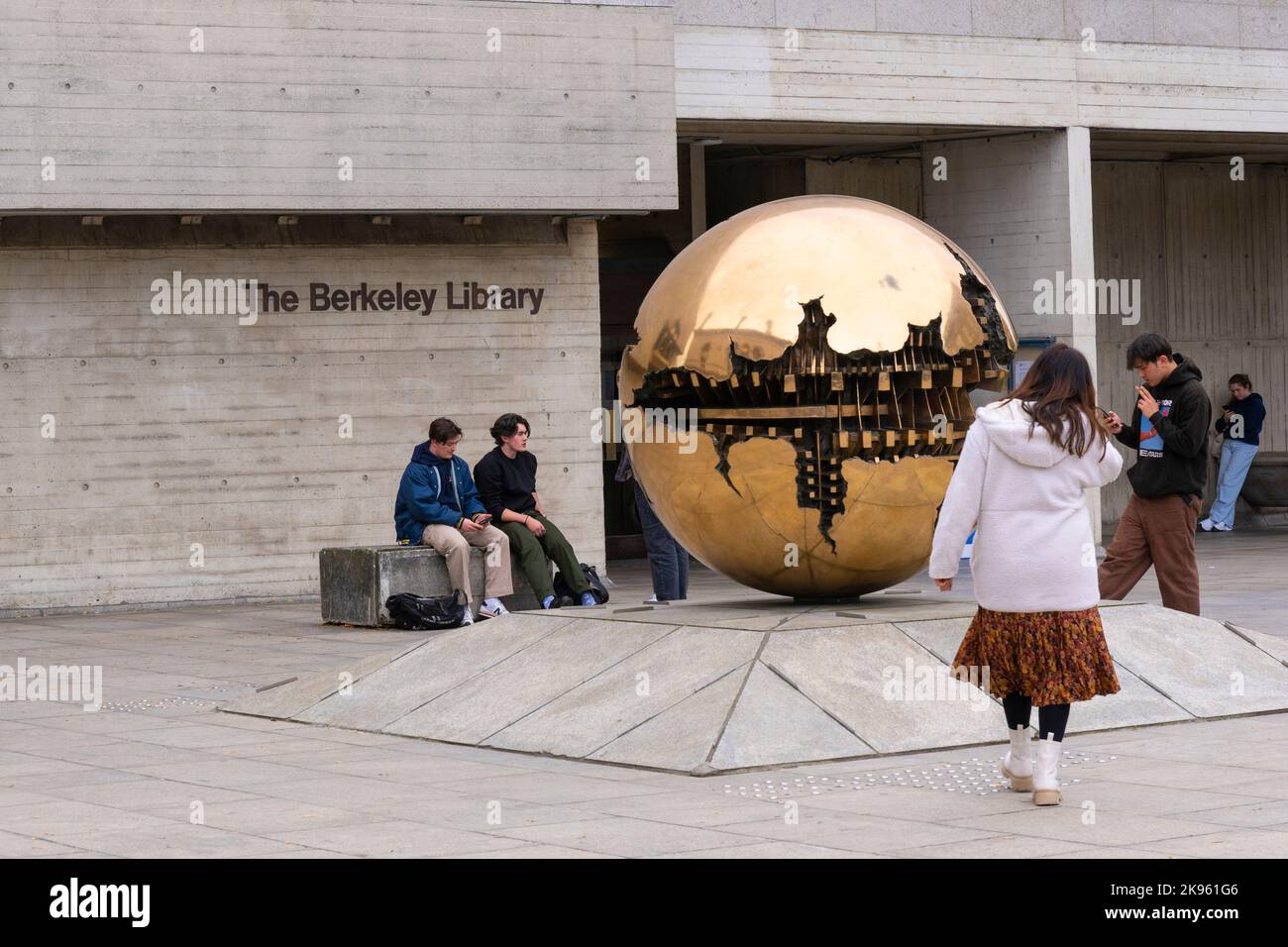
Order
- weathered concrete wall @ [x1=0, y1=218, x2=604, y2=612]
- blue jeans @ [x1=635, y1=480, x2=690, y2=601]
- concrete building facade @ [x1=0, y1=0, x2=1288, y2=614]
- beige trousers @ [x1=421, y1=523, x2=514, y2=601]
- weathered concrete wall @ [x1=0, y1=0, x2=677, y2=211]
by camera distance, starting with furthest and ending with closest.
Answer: weathered concrete wall @ [x1=0, y1=218, x2=604, y2=612], concrete building facade @ [x1=0, y1=0, x2=1288, y2=614], weathered concrete wall @ [x1=0, y1=0, x2=677, y2=211], beige trousers @ [x1=421, y1=523, x2=514, y2=601], blue jeans @ [x1=635, y1=480, x2=690, y2=601]

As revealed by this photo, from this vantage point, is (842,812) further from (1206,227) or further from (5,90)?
(1206,227)

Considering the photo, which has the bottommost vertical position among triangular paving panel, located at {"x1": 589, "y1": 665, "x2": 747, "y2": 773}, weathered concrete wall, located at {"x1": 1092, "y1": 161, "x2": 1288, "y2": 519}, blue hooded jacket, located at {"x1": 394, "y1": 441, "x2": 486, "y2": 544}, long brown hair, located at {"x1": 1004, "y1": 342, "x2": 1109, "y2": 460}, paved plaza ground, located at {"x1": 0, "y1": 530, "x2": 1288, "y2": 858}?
paved plaza ground, located at {"x1": 0, "y1": 530, "x2": 1288, "y2": 858}

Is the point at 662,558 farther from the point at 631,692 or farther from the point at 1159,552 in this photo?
the point at 631,692

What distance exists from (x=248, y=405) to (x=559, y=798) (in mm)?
10623

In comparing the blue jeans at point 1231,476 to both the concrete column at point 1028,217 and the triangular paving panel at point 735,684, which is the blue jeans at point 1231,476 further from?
the triangular paving panel at point 735,684

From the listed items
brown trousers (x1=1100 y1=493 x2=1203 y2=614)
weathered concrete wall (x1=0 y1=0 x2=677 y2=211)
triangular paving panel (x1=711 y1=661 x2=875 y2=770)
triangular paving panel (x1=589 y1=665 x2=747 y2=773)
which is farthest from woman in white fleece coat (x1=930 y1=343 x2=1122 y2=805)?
weathered concrete wall (x1=0 y1=0 x2=677 y2=211)

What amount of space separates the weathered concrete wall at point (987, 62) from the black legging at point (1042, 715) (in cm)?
1194

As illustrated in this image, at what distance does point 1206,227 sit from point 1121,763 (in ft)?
65.1

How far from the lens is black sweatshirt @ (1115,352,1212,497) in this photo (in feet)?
34.2

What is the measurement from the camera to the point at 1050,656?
23.2ft

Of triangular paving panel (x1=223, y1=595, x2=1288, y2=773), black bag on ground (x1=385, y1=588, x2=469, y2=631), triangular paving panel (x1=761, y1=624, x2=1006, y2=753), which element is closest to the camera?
triangular paving panel (x1=223, y1=595, x2=1288, y2=773)

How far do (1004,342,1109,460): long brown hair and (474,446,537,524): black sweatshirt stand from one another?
8.15m

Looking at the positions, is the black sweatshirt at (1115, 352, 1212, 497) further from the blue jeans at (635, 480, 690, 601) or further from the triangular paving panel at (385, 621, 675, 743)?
the blue jeans at (635, 480, 690, 601)
